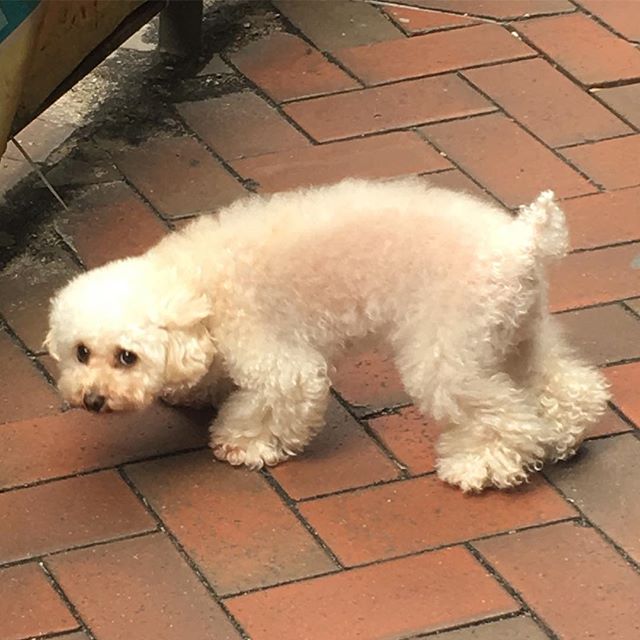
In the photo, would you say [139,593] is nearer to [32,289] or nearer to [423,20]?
[32,289]

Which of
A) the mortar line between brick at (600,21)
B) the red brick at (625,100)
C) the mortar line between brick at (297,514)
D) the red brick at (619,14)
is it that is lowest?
the mortar line between brick at (297,514)

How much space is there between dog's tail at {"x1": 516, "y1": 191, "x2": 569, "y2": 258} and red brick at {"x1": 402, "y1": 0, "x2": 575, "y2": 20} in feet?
5.74

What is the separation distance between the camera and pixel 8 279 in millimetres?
3357

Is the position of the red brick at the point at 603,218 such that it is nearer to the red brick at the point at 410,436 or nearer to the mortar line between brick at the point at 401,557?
the red brick at the point at 410,436

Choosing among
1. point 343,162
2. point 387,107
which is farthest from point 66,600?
point 387,107

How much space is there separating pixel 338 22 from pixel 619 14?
2.46 feet

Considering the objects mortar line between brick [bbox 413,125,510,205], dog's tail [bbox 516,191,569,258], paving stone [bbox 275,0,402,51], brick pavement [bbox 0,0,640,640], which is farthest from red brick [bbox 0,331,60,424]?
paving stone [bbox 275,0,402,51]

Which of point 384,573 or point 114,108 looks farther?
point 114,108

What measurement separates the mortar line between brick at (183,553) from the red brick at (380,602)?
11mm

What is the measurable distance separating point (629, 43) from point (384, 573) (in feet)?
6.71

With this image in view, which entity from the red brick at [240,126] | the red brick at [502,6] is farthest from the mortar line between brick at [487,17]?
the red brick at [240,126]

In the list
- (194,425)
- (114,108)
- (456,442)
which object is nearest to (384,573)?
(456,442)

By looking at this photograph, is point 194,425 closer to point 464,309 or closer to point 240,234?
point 240,234

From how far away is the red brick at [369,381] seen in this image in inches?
118
